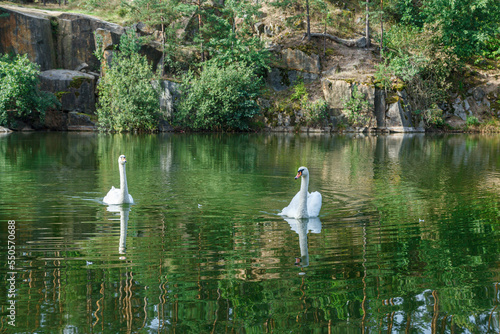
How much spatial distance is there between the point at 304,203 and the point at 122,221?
14.1 feet

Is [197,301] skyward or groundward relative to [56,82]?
groundward

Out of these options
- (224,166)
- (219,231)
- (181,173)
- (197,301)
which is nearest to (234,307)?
(197,301)

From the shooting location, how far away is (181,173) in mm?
20438

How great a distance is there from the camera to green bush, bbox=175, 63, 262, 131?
5188cm

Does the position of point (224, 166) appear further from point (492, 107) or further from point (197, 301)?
point (492, 107)

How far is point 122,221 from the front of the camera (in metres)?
11.8

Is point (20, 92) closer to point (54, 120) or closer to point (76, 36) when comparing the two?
point (54, 120)

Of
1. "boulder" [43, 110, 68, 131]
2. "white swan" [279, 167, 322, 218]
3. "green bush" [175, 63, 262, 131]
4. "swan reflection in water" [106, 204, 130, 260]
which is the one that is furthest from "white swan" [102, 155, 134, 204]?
"boulder" [43, 110, 68, 131]

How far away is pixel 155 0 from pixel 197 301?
175 ft

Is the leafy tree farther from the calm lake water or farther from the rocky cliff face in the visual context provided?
the calm lake water

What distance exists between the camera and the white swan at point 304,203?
11.9m

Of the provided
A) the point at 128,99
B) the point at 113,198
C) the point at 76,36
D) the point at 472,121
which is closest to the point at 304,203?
the point at 113,198

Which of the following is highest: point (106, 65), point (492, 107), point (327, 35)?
point (327, 35)

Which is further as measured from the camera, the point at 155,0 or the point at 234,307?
the point at 155,0
